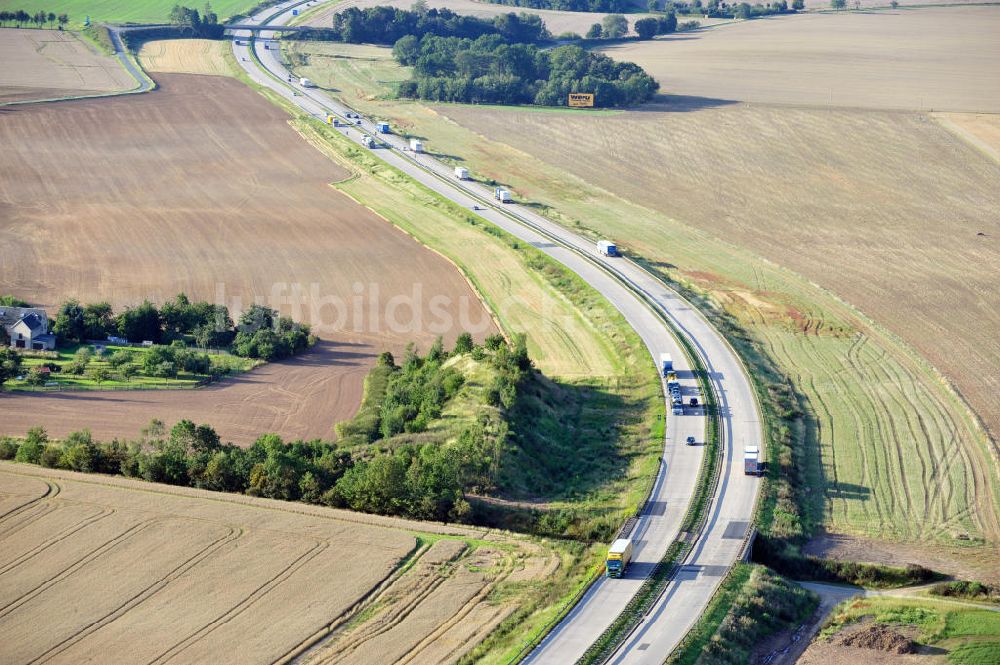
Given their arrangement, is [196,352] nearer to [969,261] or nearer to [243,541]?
[243,541]

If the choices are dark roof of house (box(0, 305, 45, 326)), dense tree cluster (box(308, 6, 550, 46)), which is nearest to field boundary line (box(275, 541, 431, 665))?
dark roof of house (box(0, 305, 45, 326))

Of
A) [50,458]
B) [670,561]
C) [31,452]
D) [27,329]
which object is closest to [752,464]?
[670,561]

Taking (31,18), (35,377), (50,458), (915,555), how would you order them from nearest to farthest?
1. (915,555)
2. (50,458)
3. (35,377)
4. (31,18)

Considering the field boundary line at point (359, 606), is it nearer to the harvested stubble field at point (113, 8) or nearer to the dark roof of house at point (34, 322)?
the dark roof of house at point (34, 322)

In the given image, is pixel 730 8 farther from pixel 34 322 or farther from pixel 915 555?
pixel 915 555

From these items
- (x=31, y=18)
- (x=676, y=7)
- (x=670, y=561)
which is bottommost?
(x=670, y=561)

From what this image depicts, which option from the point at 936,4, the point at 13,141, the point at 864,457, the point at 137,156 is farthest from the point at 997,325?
the point at 936,4

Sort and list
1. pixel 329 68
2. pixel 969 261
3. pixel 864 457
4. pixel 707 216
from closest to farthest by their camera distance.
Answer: pixel 864 457, pixel 969 261, pixel 707 216, pixel 329 68
